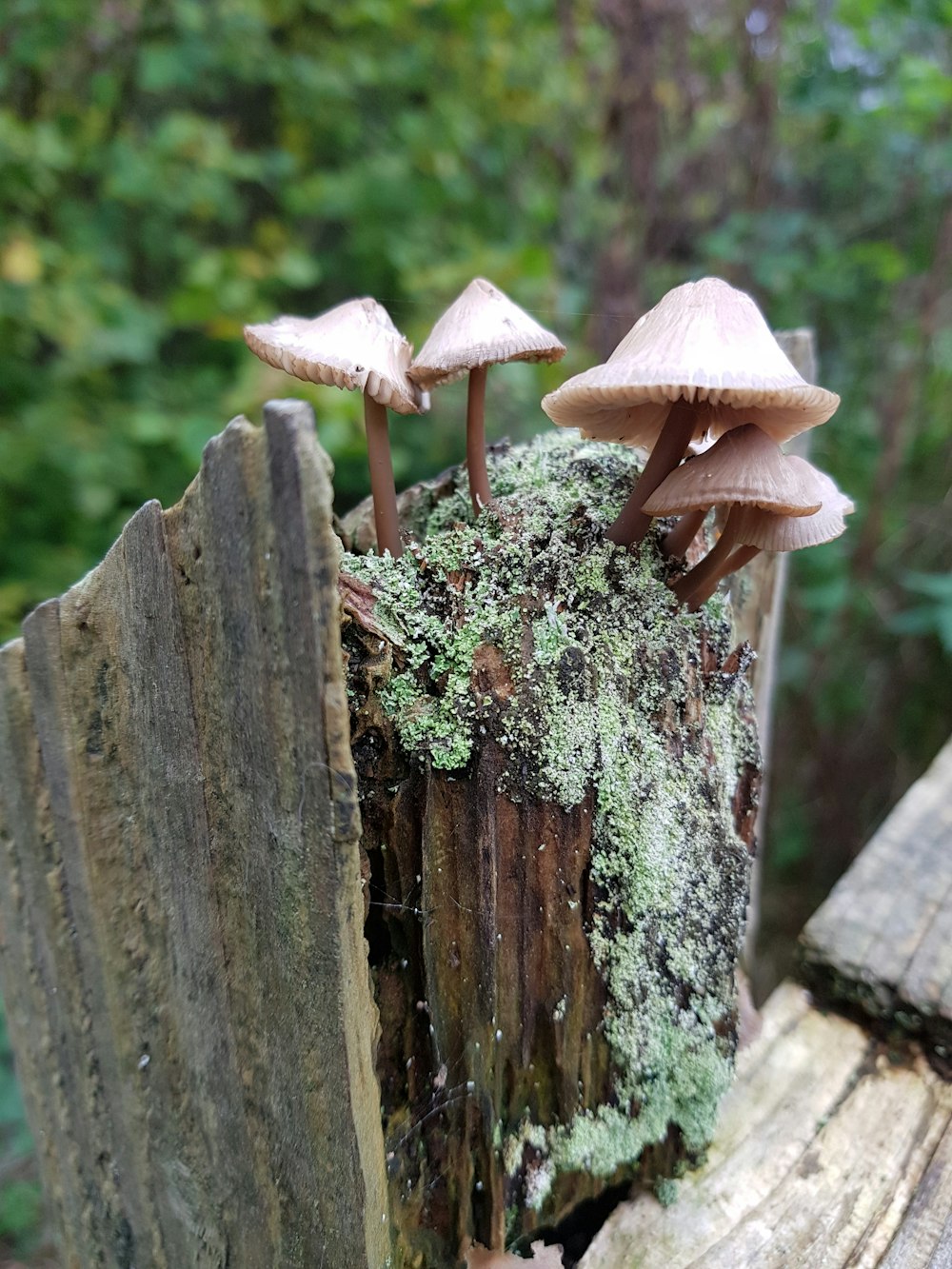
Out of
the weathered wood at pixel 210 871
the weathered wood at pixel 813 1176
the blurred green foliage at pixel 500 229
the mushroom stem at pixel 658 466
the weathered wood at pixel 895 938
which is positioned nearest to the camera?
the weathered wood at pixel 210 871

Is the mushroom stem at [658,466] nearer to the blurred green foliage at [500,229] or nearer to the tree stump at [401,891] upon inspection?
the tree stump at [401,891]

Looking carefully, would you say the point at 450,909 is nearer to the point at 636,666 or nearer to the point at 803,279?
the point at 636,666

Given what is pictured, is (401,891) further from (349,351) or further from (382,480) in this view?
(349,351)

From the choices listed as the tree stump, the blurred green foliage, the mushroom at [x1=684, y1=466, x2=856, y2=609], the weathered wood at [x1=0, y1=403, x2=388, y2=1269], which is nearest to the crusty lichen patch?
the tree stump

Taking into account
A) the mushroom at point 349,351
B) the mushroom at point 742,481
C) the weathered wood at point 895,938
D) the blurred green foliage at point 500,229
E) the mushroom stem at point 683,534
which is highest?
the blurred green foliage at point 500,229

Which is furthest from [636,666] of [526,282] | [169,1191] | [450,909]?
[526,282]

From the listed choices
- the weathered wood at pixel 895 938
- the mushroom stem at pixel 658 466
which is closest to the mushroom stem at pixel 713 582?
the mushroom stem at pixel 658 466
